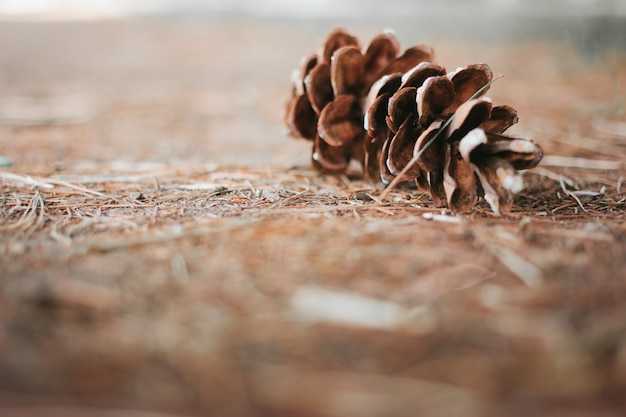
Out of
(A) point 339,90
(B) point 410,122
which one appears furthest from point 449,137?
(A) point 339,90

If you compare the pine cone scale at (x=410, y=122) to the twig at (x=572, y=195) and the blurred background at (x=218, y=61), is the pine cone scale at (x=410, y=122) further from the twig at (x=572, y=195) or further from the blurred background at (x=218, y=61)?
the blurred background at (x=218, y=61)

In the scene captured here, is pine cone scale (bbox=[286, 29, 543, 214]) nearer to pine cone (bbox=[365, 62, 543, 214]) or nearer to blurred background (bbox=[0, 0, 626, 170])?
pine cone (bbox=[365, 62, 543, 214])

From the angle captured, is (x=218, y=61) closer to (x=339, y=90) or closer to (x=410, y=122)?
(x=339, y=90)

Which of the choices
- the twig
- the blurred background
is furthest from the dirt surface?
the blurred background

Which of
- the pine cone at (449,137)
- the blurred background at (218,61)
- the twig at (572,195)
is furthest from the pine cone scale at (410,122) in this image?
the blurred background at (218,61)

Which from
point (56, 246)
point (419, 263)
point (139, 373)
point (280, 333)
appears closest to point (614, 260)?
point (419, 263)
